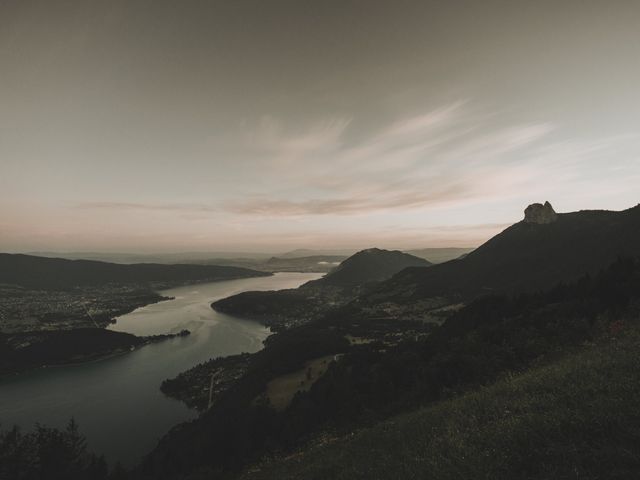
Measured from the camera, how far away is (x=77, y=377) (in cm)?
17762

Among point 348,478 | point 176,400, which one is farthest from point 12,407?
point 348,478

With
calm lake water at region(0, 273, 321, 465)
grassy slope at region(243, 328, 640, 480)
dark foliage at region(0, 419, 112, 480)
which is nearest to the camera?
grassy slope at region(243, 328, 640, 480)

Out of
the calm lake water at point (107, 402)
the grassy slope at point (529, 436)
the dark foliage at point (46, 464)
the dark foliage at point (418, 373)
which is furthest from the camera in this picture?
the calm lake water at point (107, 402)

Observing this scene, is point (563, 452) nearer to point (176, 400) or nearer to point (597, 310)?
point (597, 310)

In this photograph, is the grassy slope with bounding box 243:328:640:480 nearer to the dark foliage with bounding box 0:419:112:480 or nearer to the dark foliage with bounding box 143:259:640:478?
the dark foliage with bounding box 143:259:640:478

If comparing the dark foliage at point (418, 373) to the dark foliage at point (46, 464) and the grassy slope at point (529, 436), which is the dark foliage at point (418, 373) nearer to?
the grassy slope at point (529, 436)

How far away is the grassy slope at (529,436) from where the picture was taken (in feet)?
32.2

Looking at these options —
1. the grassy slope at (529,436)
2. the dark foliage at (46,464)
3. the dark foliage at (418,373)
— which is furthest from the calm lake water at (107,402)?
the grassy slope at (529,436)

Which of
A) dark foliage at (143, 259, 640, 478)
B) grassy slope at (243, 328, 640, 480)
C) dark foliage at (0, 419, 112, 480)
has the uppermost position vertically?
grassy slope at (243, 328, 640, 480)

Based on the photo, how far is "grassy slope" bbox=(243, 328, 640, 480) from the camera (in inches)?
386

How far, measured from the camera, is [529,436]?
11.9 m

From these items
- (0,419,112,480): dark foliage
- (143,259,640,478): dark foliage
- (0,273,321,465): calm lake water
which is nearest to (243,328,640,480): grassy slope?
(143,259,640,478): dark foliage

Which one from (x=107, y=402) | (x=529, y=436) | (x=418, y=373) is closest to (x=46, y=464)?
(x=107, y=402)

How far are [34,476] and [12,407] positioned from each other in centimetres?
9886
